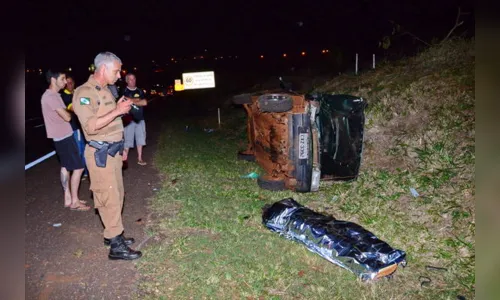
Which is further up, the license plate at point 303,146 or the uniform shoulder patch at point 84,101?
the uniform shoulder patch at point 84,101

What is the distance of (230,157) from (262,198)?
3.17 metres

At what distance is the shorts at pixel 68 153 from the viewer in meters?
5.46

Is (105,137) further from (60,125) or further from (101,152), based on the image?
(60,125)

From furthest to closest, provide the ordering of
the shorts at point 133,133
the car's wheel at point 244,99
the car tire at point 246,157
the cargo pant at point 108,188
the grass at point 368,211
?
the car tire at point 246,157, the shorts at point 133,133, the car's wheel at point 244,99, the cargo pant at point 108,188, the grass at point 368,211

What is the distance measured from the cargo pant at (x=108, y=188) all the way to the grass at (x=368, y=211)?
0.57 metres

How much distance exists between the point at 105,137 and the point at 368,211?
3.71 m

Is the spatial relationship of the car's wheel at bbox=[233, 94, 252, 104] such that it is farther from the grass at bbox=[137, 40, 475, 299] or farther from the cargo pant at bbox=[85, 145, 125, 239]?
the cargo pant at bbox=[85, 145, 125, 239]

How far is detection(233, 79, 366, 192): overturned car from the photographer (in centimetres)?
595

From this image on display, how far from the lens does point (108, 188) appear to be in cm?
410

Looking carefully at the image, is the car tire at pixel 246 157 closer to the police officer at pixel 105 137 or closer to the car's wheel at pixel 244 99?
the car's wheel at pixel 244 99

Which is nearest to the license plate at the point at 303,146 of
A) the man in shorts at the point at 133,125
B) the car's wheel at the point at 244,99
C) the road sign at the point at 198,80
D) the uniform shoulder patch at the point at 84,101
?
the car's wheel at the point at 244,99

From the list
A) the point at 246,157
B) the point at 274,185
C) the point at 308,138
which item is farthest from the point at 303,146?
the point at 246,157

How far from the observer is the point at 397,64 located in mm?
10891

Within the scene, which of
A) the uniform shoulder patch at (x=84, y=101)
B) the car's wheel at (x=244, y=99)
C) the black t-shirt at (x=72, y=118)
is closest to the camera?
the uniform shoulder patch at (x=84, y=101)
